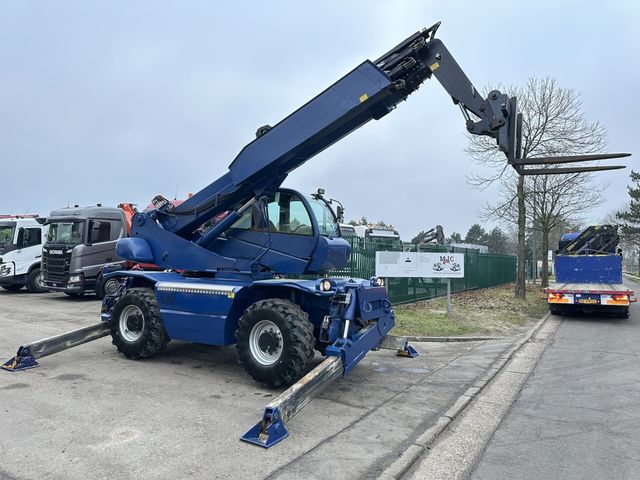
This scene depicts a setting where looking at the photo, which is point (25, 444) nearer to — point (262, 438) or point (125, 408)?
point (125, 408)

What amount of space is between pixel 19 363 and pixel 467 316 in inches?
422

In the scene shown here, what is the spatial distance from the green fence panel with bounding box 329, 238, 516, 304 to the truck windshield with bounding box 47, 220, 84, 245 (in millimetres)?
8752

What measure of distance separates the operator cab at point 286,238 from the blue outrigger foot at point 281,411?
2241mm

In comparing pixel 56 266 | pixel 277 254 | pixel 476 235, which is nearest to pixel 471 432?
pixel 277 254

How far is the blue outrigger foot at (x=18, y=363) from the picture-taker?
268 inches

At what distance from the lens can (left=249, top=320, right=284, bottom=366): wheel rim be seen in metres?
6.10

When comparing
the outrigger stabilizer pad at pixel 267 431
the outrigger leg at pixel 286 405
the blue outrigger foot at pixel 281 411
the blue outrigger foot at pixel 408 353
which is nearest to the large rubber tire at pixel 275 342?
the outrigger leg at pixel 286 405

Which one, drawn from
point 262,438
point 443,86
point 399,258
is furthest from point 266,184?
point 399,258

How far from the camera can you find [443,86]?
6648 millimetres

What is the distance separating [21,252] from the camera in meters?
18.4

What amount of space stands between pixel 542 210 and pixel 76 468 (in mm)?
26190

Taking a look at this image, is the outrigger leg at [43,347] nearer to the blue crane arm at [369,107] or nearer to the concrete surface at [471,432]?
the blue crane arm at [369,107]

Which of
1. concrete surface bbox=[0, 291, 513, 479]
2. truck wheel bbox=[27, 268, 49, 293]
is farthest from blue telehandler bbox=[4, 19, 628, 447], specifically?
truck wheel bbox=[27, 268, 49, 293]

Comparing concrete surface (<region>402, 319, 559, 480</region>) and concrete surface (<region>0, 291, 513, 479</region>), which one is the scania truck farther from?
concrete surface (<region>402, 319, 559, 480</region>)
